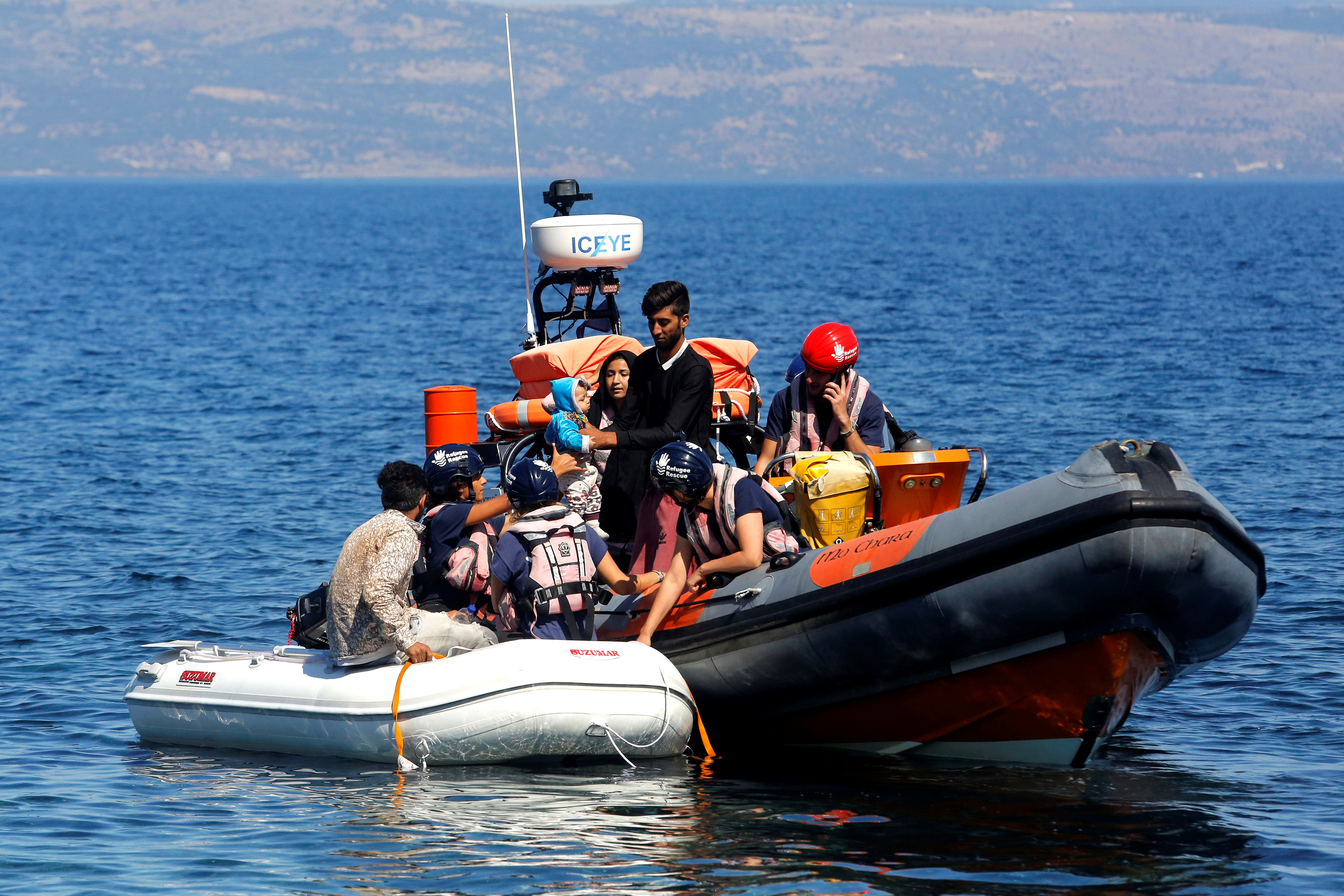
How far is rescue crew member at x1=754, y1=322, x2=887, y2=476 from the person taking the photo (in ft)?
24.8

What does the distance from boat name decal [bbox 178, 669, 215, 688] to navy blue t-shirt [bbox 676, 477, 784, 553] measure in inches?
92.7

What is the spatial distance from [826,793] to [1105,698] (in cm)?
127

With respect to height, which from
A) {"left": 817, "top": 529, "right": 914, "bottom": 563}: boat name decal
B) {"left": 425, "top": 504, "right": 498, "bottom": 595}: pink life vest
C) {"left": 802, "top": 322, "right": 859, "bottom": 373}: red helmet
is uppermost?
{"left": 802, "top": 322, "right": 859, "bottom": 373}: red helmet

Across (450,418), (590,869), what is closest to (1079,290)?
(450,418)

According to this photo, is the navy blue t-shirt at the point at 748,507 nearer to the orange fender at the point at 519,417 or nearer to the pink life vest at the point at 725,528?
the pink life vest at the point at 725,528

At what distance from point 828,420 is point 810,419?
0.09 metres

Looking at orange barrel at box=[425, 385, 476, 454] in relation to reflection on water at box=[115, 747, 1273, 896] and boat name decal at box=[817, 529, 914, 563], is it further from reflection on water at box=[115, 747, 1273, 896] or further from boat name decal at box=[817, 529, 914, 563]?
boat name decal at box=[817, 529, 914, 563]

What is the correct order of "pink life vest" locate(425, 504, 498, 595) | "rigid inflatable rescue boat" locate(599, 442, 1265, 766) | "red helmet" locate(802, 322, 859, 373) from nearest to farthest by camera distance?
"rigid inflatable rescue boat" locate(599, 442, 1265, 766) → "pink life vest" locate(425, 504, 498, 595) → "red helmet" locate(802, 322, 859, 373)

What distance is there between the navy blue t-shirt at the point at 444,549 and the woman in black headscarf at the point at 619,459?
2.38ft

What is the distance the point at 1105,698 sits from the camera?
654 cm

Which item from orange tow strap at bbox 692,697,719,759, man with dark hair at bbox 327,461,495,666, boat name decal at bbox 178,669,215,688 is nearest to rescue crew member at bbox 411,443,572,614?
man with dark hair at bbox 327,461,495,666

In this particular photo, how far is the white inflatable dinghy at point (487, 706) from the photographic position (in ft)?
22.1

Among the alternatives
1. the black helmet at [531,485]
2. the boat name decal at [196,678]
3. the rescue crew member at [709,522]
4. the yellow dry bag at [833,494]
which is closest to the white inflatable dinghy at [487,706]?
the boat name decal at [196,678]

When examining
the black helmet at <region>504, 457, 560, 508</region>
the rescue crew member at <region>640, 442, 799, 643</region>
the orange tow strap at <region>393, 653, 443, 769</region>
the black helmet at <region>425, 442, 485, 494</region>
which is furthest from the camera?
the black helmet at <region>425, 442, 485, 494</region>
